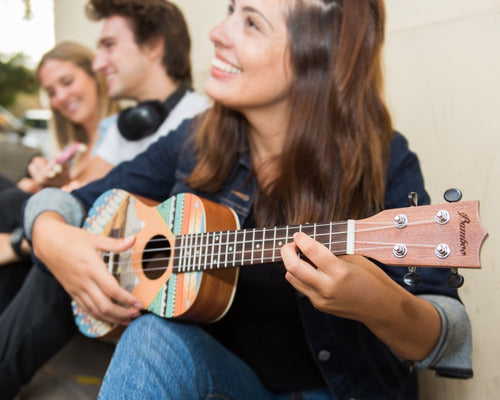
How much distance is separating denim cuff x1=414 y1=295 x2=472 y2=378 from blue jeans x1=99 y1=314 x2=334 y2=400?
0.67 ft

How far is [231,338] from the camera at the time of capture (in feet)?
Result: 3.28

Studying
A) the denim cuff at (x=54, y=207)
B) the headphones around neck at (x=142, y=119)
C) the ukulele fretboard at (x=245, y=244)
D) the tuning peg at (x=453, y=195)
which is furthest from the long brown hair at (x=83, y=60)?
the tuning peg at (x=453, y=195)

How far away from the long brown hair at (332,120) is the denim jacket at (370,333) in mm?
37

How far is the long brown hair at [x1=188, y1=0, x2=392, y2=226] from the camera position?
35.3 inches

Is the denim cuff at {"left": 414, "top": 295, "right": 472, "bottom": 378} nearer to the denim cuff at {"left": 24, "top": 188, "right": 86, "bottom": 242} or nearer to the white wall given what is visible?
the white wall

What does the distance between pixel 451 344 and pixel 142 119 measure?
1.10m

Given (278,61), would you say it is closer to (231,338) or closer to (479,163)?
(479,163)

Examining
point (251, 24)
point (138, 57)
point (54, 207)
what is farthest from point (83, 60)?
point (251, 24)

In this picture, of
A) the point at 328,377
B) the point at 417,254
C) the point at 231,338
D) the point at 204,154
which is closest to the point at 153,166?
the point at 204,154

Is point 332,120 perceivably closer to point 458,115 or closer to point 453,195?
point 458,115

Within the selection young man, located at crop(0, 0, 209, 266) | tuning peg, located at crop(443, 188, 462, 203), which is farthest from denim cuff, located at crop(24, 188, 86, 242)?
tuning peg, located at crop(443, 188, 462, 203)

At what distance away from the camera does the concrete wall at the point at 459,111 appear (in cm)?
97

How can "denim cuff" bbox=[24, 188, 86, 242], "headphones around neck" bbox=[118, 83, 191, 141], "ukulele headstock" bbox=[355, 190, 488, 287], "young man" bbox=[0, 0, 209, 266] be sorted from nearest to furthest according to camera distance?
1. "ukulele headstock" bbox=[355, 190, 488, 287]
2. "denim cuff" bbox=[24, 188, 86, 242]
3. "headphones around neck" bbox=[118, 83, 191, 141]
4. "young man" bbox=[0, 0, 209, 266]

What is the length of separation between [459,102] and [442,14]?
0.59 feet
